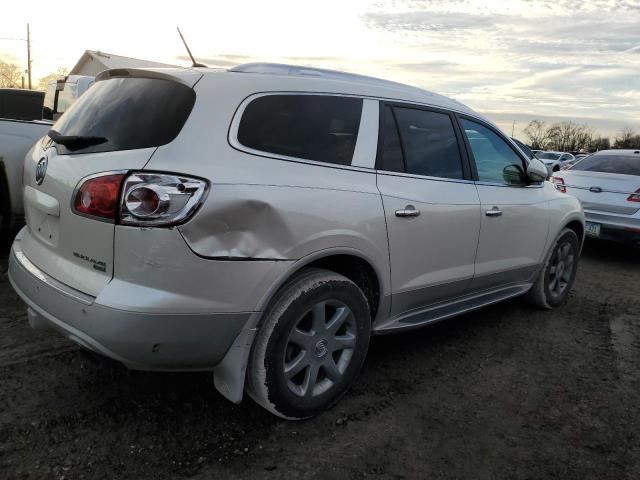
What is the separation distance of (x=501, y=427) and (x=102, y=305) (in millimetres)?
2023

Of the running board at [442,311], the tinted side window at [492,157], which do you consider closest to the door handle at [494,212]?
the tinted side window at [492,157]

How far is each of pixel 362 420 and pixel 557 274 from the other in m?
2.86

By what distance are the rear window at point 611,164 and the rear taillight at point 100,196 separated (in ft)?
23.0

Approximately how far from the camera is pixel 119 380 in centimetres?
304

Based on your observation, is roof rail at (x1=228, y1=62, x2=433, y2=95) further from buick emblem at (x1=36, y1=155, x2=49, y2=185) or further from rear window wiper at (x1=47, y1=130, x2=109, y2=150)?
buick emblem at (x1=36, y1=155, x2=49, y2=185)

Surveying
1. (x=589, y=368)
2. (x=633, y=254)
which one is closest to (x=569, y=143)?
(x=633, y=254)

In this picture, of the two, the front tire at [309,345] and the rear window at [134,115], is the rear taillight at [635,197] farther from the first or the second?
the rear window at [134,115]

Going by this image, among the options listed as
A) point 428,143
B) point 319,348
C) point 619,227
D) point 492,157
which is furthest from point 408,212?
point 619,227

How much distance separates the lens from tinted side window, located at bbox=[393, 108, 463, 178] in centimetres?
325

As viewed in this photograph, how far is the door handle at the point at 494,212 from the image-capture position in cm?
370

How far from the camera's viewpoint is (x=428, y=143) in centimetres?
342

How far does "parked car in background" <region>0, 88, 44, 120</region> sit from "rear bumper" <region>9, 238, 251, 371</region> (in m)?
8.20

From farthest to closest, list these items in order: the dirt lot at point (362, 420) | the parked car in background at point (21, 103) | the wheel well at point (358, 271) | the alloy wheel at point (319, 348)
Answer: the parked car in background at point (21, 103) < the wheel well at point (358, 271) < the alloy wheel at point (319, 348) < the dirt lot at point (362, 420)

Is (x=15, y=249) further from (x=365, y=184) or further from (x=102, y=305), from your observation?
(x=365, y=184)
